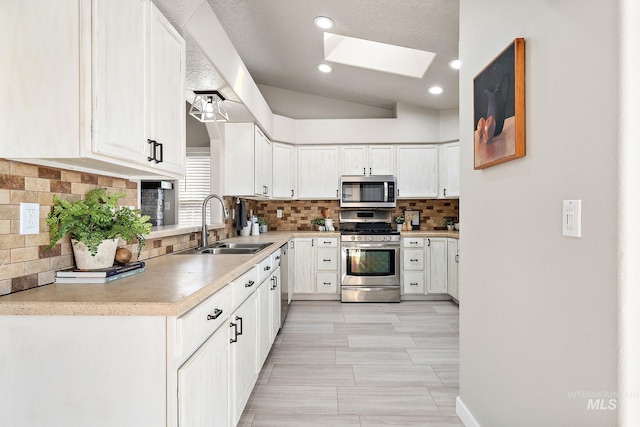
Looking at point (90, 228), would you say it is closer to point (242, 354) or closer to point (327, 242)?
point (242, 354)

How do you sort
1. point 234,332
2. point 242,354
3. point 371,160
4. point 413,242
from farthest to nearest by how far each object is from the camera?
point 371,160 → point 413,242 → point 242,354 → point 234,332

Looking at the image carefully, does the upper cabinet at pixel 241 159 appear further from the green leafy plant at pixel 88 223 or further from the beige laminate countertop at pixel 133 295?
the green leafy plant at pixel 88 223

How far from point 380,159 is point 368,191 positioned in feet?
1.60

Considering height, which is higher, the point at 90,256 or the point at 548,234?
the point at 548,234

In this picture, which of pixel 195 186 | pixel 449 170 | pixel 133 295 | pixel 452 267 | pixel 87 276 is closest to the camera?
pixel 133 295

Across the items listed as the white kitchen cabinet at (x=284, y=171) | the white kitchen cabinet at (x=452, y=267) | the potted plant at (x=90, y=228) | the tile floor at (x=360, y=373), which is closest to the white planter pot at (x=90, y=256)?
the potted plant at (x=90, y=228)

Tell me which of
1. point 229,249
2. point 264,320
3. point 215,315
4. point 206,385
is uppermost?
point 229,249

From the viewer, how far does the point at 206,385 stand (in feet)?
4.36

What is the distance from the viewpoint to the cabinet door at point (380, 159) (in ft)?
15.9

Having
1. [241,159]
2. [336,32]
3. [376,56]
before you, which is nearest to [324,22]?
[336,32]

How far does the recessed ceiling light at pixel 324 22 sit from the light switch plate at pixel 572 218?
254cm

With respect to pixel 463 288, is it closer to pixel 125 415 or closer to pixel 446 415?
pixel 446 415

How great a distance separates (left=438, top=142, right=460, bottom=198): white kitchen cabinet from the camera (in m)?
4.67

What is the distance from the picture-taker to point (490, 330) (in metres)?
1.64
